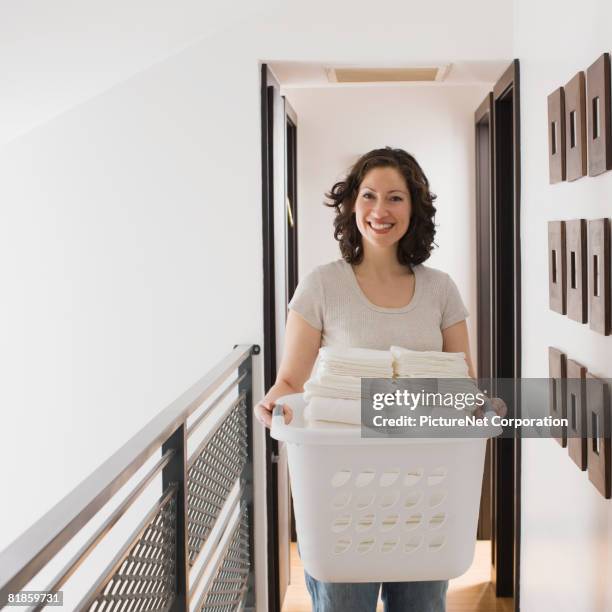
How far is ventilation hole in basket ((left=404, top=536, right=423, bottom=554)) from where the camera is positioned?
1488mm

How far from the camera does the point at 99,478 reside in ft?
3.77

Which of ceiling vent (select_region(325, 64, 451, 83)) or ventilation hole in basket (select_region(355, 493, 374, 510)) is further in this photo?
ceiling vent (select_region(325, 64, 451, 83))

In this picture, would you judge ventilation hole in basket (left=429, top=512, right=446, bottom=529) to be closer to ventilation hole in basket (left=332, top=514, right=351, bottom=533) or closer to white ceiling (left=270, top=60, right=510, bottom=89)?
ventilation hole in basket (left=332, top=514, right=351, bottom=533)

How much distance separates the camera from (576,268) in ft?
6.06

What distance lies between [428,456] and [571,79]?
1.07 metres

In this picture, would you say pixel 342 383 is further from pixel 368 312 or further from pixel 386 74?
pixel 386 74

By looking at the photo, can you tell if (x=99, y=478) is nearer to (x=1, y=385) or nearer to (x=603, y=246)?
(x=603, y=246)

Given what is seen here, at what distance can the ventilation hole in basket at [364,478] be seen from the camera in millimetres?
1450

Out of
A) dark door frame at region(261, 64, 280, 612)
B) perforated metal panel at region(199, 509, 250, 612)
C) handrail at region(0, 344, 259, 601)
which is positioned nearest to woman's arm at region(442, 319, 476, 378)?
handrail at region(0, 344, 259, 601)

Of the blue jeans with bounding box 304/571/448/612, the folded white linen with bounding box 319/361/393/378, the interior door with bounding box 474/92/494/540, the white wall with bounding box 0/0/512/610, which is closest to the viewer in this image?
the folded white linen with bounding box 319/361/393/378

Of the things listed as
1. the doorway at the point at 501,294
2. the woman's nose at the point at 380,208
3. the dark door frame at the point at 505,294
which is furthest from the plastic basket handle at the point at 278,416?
the dark door frame at the point at 505,294

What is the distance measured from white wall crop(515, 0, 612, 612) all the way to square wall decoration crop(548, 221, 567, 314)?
0.16ft

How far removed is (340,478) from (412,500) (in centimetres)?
15

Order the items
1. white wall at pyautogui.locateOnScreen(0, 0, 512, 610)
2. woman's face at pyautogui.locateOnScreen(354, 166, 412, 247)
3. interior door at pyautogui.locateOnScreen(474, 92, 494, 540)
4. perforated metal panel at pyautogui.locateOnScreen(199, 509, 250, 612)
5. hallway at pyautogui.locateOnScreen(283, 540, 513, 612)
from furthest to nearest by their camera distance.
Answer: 1. interior door at pyautogui.locateOnScreen(474, 92, 494, 540)
2. hallway at pyautogui.locateOnScreen(283, 540, 513, 612)
3. white wall at pyautogui.locateOnScreen(0, 0, 512, 610)
4. perforated metal panel at pyautogui.locateOnScreen(199, 509, 250, 612)
5. woman's face at pyautogui.locateOnScreen(354, 166, 412, 247)
